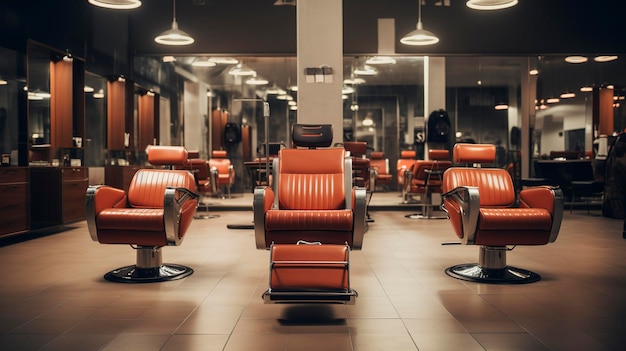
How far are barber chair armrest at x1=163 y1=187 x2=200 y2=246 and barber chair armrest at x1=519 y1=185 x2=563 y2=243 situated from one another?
8.70 ft

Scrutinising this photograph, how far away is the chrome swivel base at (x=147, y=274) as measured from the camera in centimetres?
397

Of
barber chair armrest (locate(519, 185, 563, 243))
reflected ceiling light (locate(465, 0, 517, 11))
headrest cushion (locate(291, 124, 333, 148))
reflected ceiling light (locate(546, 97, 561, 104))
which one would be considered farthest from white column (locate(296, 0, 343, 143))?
reflected ceiling light (locate(546, 97, 561, 104))

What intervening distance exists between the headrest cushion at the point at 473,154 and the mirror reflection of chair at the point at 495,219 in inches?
5.7

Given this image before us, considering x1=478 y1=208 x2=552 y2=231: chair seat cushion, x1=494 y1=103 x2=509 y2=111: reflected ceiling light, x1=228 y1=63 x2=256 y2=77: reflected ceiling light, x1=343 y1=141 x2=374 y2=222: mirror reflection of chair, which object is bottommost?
x1=478 y1=208 x2=552 y2=231: chair seat cushion

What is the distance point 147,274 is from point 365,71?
8.05 metres

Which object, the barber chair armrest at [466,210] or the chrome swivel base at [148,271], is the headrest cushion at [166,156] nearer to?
the chrome swivel base at [148,271]

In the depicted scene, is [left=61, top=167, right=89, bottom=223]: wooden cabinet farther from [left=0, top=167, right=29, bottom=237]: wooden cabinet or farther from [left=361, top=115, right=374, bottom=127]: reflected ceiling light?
[left=361, top=115, right=374, bottom=127]: reflected ceiling light

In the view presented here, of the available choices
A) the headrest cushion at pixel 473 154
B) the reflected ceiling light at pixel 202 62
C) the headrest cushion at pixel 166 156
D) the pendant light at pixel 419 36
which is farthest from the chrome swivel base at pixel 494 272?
the reflected ceiling light at pixel 202 62

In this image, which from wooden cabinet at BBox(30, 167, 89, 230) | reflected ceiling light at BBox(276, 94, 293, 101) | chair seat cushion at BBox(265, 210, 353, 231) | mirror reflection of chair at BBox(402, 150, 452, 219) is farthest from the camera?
reflected ceiling light at BBox(276, 94, 293, 101)

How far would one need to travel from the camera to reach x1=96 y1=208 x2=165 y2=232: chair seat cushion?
3.82m

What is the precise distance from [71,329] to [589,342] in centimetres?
262

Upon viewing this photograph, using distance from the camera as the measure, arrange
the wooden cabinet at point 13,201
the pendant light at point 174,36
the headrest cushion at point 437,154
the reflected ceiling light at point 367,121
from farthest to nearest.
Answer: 1. the reflected ceiling light at point 367,121
2. the headrest cushion at point 437,154
3. the pendant light at point 174,36
4. the wooden cabinet at point 13,201

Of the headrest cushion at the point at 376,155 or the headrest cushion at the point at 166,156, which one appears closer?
the headrest cushion at the point at 166,156

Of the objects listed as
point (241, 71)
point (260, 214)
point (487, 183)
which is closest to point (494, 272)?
point (487, 183)
